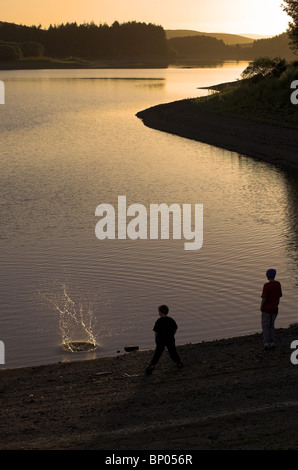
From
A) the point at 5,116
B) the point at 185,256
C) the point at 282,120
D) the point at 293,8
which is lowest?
the point at 185,256

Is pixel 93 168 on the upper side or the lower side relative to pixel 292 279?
upper

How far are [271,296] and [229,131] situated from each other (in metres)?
42.8

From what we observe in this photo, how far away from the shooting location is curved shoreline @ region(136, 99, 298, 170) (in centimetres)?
→ 4675

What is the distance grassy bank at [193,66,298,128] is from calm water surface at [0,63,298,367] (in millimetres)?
6848

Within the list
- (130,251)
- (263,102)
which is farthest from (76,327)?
(263,102)

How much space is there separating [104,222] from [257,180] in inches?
526

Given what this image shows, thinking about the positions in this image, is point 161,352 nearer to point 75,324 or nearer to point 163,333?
point 163,333

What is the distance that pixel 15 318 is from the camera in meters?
17.9

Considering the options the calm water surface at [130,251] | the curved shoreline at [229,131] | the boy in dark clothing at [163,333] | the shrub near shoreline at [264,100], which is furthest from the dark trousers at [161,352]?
the shrub near shoreline at [264,100]

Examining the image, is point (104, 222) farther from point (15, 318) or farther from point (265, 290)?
point (265, 290)

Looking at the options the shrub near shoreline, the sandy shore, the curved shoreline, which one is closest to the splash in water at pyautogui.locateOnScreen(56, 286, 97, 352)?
the sandy shore

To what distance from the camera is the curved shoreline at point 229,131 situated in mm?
46750

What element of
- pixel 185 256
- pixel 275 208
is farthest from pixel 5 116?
pixel 185 256

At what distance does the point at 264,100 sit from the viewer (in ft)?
196
